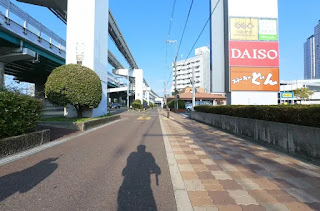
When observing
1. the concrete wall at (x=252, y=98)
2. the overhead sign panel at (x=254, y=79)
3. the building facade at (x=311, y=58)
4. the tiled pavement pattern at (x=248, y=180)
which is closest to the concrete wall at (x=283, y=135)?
the tiled pavement pattern at (x=248, y=180)

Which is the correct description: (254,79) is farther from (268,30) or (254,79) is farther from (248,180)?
(248,180)

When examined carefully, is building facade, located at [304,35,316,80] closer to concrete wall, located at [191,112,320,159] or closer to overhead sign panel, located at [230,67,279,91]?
overhead sign panel, located at [230,67,279,91]

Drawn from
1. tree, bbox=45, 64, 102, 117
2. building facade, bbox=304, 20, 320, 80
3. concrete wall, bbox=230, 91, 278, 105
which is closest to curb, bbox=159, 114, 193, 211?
tree, bbox=45, 64, 102, 117

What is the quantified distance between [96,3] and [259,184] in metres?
18.1

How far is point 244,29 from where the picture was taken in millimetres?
15812

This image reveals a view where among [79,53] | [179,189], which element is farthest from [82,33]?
[179,189]

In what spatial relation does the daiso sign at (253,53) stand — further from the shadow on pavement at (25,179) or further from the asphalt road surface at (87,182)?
the shadow on pavement at (25,179)

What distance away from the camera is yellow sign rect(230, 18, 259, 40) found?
15688 mm

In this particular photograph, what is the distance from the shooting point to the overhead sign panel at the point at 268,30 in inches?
625

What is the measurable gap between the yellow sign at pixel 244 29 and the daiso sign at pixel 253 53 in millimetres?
483

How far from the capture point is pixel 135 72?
5647cm

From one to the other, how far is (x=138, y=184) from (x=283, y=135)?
4967mm

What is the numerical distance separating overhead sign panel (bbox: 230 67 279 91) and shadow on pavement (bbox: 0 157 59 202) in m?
14.4

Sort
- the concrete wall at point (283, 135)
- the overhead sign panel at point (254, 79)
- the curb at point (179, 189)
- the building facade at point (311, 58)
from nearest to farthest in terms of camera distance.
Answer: the curb at point (179, 189) < the concrete wall at point (283, 135) < the overhead sign panel at point (254, 79) < the building facade at point (311, 58)
